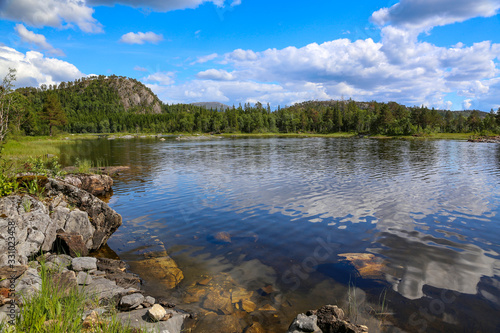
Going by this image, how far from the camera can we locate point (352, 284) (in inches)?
398

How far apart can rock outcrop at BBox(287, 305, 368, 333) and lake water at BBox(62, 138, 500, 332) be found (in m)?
0.84

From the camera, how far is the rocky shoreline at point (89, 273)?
24.2 feet

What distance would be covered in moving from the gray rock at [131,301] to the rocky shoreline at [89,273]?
27mm

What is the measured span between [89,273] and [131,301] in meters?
3.31

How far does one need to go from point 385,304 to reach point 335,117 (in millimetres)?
196836

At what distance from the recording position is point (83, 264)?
1048cm

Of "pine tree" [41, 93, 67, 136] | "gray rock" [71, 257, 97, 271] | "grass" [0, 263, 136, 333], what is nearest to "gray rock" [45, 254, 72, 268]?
"gray rock" [71, 257, 97, 271]

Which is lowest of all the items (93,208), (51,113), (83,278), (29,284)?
(83,278)

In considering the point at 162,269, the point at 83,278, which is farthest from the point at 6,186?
the point at 162,269

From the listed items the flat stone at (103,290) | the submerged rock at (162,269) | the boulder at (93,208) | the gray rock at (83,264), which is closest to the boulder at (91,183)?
the boulder at (93,208)

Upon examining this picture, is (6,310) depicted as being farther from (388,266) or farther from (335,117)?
(335,117)

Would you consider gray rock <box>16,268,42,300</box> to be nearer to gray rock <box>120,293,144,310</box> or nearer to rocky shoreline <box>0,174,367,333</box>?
rocky shoreline <box>0,174,367,333</box>

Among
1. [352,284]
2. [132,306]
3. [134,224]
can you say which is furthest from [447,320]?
[134,224]

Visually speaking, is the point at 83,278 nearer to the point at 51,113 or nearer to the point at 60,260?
the point at 60,260
